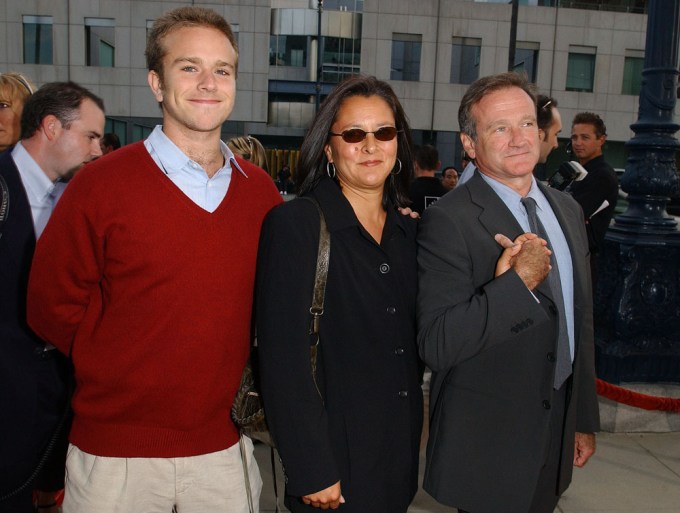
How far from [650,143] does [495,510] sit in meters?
3.95

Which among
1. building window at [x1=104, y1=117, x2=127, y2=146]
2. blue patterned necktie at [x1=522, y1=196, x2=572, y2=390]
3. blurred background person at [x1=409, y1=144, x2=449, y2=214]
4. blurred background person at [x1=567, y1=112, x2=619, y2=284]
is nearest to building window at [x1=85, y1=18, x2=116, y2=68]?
building window at [x1=104, y1=117, x2=127, y2=146]

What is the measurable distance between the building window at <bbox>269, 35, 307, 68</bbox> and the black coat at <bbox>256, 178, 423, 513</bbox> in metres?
31.6

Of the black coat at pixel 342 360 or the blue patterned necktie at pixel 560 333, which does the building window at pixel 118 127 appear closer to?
the black coat at pixel 342 360

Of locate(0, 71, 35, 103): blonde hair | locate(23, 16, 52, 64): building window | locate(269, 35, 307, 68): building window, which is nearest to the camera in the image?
locate(0, 71, 35, 103): blonde hair

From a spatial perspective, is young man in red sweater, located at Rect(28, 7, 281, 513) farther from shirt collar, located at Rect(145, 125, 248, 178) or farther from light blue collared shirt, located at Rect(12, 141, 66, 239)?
light blue collared shirt, located at Rect(12, 141, 66, 239)

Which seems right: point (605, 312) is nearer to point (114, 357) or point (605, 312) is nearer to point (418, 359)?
point (418, 359)

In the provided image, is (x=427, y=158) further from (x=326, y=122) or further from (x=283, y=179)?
(x=283, y=179)

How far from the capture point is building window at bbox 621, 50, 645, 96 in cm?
2825

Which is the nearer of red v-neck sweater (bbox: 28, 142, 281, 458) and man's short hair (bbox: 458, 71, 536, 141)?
red v-neck sweater (bbox: 28, 142, 281, 458)

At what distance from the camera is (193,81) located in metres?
2.16

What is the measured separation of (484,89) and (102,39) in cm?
2747

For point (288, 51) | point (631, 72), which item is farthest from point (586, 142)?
point (288, 51)

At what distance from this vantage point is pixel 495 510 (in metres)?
2.22

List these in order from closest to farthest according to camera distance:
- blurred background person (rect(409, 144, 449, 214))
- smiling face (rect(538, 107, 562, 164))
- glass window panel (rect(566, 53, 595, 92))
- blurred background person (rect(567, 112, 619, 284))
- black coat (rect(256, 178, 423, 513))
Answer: black coat (rect(256, 178, 423, 513)) → smiling face (rect(538, 107, 562, 164)) → blurred background person (rect(567, 112, 619, 284)) → blurred background person (rect(409, 144, 449, 214)) → glass window panel (rect(566, 53, 595, 92))
